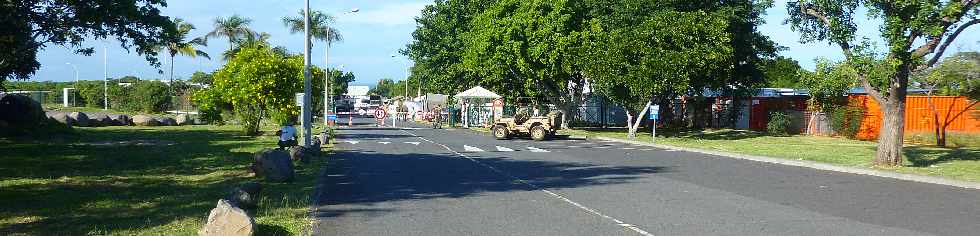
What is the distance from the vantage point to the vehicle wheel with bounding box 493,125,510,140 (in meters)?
34.1

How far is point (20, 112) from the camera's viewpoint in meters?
30.3

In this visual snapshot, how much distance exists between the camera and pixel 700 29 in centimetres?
3353

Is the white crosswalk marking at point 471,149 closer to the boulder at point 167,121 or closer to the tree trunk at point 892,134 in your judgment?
the tree trunk at point 892,134

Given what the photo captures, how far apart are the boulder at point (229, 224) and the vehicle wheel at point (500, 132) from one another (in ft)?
85.5

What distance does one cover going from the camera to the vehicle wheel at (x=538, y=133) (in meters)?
33.3

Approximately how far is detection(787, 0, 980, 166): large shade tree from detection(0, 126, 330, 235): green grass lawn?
1304cm

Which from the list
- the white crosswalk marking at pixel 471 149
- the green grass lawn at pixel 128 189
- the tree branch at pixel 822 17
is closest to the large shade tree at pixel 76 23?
the green grass lawn at pixel 128 189

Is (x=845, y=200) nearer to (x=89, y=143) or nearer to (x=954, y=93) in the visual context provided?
(x=954, y=93)

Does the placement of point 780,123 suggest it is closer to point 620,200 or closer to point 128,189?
point 620,200

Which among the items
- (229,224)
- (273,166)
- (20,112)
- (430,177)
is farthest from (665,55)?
(229,224)

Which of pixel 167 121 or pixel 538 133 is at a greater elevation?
pixel 167 121

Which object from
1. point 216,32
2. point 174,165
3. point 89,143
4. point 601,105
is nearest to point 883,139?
point 174,165

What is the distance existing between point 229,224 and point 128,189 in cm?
638

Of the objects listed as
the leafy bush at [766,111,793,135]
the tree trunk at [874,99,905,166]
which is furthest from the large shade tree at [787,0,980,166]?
the leafy bush at [766,111,793,135]
